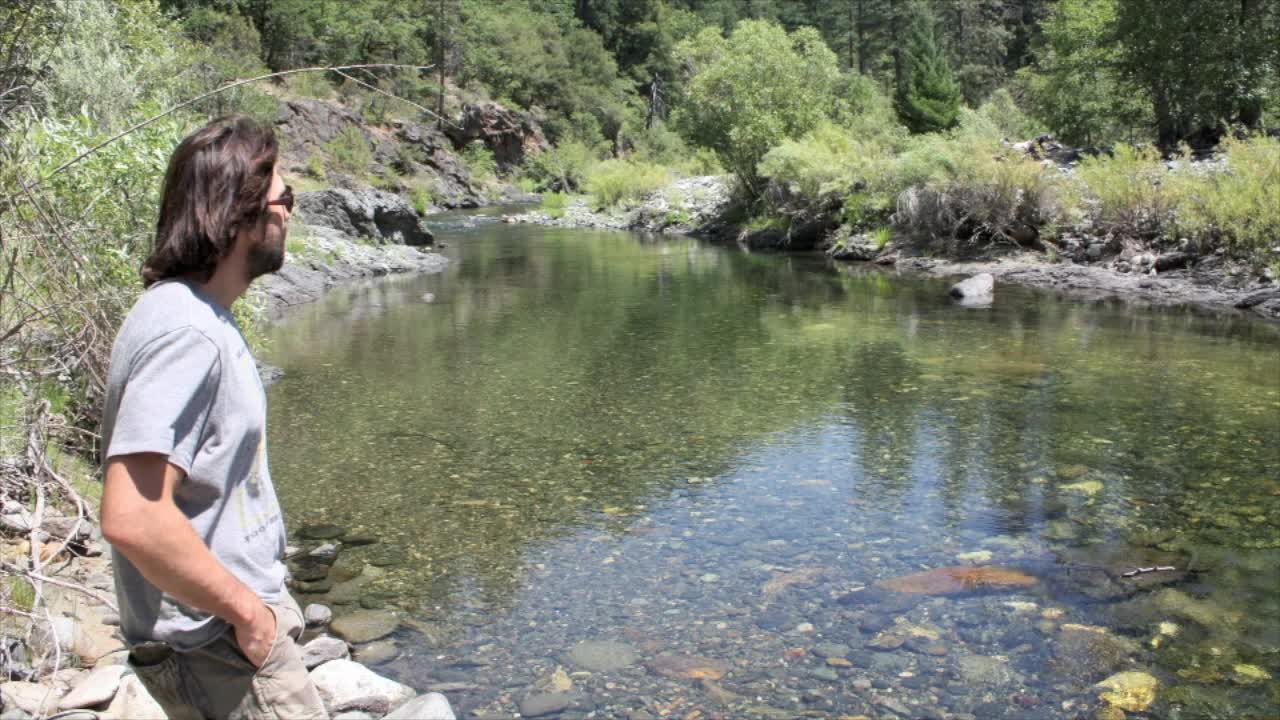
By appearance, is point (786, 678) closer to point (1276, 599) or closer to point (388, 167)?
point (1276, 599)

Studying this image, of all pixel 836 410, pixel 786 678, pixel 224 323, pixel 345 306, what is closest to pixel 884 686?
pixel 786 678

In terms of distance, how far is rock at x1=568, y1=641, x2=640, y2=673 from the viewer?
6289 mm

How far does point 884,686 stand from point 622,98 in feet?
306

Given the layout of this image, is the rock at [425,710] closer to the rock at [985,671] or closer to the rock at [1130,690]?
the rock at [985,671]

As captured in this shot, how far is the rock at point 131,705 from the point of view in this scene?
14.8ft

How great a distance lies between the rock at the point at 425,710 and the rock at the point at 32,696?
1.47 m

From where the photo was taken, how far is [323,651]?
592 centimetres

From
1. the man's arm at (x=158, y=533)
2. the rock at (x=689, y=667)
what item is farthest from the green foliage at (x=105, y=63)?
the man's arm at (x=158, y=533)

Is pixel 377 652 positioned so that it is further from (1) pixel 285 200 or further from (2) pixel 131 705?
(1) pixel 285 200

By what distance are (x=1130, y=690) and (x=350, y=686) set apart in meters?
4.56

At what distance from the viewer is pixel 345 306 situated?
72.2 feet

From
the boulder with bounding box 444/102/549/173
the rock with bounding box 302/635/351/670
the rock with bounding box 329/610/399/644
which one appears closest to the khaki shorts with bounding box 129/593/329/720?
the rock with bounding box 302/635/351/670

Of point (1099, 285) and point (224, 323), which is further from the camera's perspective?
point (1099, 285)

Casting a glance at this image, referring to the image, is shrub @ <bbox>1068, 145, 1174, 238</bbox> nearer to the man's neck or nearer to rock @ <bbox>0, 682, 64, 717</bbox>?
rock @ <bbox>0, 682, 64, 717</bbox>
